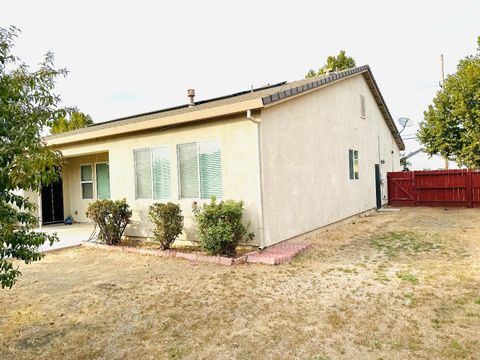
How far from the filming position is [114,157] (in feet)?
32.3

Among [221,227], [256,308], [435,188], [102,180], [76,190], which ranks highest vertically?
[102,180]

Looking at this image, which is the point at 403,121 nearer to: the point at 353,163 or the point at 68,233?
the point at 353,163

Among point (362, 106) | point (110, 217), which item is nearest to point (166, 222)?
point (110, 217)

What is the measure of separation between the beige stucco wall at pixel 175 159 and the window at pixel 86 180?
1.85 m

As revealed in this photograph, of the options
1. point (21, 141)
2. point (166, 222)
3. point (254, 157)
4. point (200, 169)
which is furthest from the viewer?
point (200, 169)

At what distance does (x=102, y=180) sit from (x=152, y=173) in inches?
182

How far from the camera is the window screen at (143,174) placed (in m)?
9.06

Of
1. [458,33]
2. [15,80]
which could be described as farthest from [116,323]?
[458,33]

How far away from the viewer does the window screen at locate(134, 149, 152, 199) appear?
29.7ft

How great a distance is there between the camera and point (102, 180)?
12.7m

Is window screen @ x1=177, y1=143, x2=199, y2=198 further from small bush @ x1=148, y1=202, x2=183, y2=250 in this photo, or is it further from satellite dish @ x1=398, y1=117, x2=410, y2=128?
satellite dish @ x1=398, y1=117, x2=410, y2=128

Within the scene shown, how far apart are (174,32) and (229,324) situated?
1188cm

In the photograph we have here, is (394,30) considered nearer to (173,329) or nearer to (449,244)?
(449,244)

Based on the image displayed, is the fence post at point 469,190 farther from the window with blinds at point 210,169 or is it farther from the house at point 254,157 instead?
the window with blinds at point 210,169
